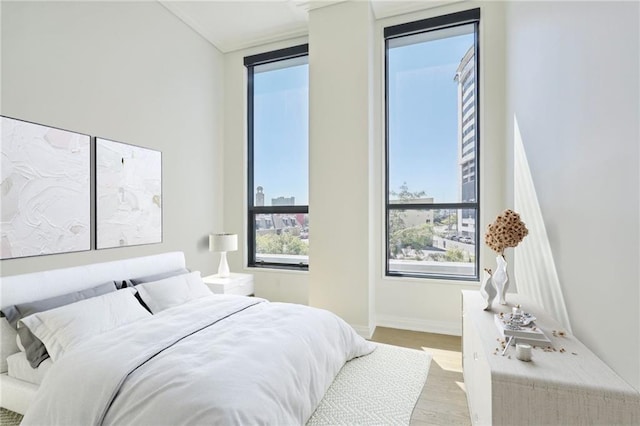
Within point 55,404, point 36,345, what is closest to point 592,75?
point 55,404

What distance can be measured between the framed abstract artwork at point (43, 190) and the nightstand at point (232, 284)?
1350 millimetres

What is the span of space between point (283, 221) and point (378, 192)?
137 cm

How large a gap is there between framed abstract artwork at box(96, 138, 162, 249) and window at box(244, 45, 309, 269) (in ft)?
4.45

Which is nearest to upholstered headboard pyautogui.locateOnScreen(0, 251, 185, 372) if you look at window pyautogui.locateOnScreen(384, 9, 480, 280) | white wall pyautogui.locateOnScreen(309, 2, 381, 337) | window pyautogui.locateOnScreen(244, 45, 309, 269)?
window pyautogui.locateOnScreen(244, 45, 309, 269)

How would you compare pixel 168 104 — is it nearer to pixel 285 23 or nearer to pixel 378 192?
pixel 285 23

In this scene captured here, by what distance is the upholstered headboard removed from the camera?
6.51ft

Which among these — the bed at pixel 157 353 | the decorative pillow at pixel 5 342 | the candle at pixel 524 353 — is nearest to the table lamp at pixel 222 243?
the bed at pixel 157 353

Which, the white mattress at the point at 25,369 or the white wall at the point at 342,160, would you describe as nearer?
the white mattress at the point at 25,369

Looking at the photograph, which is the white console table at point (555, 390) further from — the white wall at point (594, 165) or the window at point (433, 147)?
the window at point (433, 147)

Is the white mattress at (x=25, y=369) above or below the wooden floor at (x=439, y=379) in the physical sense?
above

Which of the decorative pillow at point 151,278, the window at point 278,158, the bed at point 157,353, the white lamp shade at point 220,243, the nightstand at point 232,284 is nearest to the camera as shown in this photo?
the bed at point 157,353

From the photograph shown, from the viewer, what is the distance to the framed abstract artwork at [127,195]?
A: 107 inches

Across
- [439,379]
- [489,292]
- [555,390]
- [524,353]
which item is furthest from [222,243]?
[555,390]

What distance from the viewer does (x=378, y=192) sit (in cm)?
367
